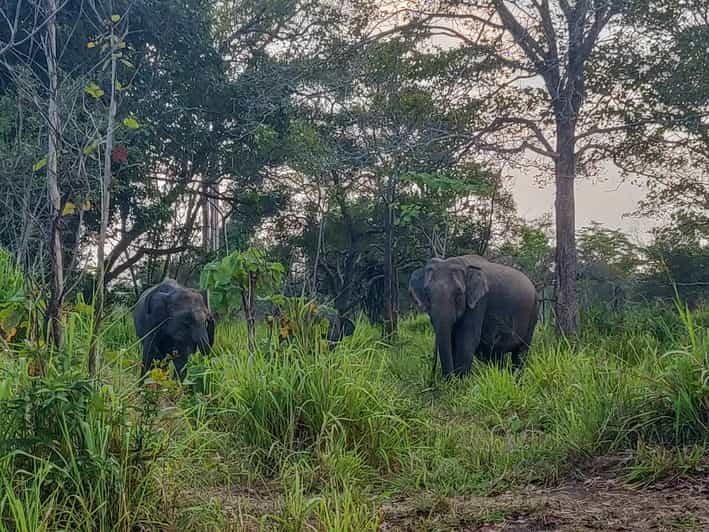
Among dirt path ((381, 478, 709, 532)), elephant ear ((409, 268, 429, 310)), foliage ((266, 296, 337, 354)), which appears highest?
elephant ear ((409, 268, 429, 310))

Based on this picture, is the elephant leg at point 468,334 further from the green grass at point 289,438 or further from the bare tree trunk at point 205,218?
the bare tree trunk at point 205,218

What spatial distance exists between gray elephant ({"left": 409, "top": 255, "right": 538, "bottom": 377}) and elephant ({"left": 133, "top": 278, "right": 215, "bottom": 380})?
2.50 metres

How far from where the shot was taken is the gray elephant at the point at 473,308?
7886 mm

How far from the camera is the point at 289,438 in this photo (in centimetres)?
391

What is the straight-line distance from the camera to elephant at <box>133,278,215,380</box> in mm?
7395

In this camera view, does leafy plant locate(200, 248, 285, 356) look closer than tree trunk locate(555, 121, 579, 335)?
Yes

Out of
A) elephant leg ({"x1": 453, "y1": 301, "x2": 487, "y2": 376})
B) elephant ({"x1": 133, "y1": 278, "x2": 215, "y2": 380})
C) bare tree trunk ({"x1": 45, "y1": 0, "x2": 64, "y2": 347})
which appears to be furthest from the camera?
elephant leg ({"x1": 453, "y1": 301, "x2": 487, "y2": 376})

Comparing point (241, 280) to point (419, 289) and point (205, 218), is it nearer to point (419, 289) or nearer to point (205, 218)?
point (419, 289)

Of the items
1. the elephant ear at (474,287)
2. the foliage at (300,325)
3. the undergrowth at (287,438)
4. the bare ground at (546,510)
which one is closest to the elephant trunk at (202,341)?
the undergrowth at (287,438)

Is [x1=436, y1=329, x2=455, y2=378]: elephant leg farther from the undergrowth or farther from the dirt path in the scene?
the dirt path

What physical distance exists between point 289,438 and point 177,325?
384 centimetres

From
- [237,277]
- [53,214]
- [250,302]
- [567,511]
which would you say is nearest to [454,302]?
[250,302]

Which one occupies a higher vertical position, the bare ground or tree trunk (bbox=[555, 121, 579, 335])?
tree trunk (bbox=[555, 121, 579, 335])

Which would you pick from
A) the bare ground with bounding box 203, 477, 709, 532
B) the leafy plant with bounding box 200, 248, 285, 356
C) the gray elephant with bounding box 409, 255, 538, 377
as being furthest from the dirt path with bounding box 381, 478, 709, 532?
the gray elephant with bounding box 409, 255, 538, 377
